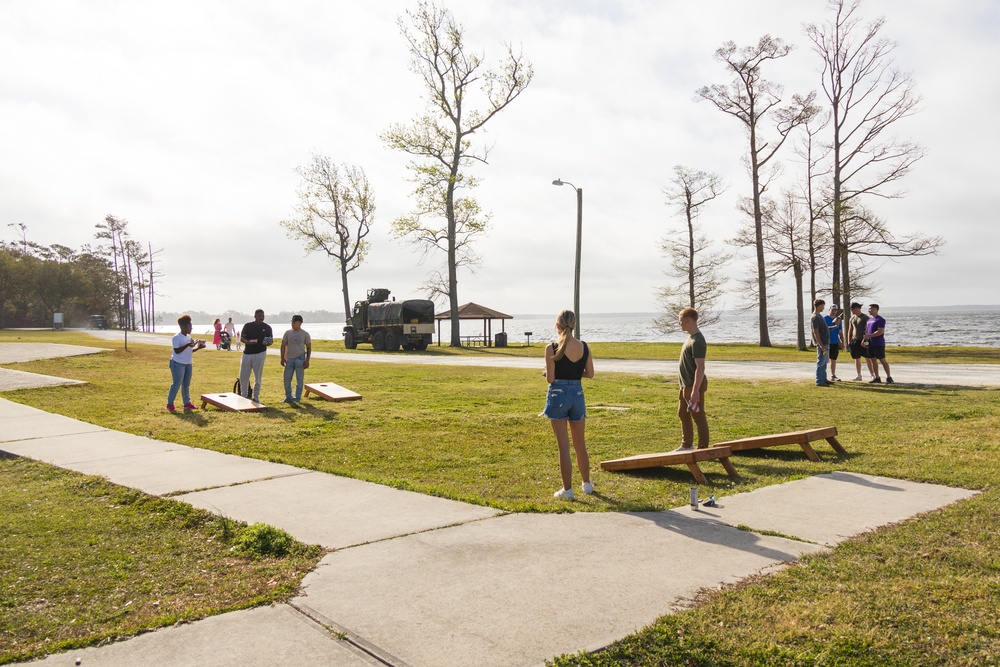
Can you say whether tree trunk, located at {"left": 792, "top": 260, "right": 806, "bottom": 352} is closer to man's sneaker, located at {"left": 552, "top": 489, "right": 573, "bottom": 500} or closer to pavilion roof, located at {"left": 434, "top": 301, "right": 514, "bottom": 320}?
pavilion roof, located at {"left": 434, "top": 301, "right": 514, "bottom": 320}

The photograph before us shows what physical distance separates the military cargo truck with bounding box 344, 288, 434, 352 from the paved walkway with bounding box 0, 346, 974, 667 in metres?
31.2

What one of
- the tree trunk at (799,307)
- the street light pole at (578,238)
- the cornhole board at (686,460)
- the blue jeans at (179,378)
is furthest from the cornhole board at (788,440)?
the tree trunk at (799,307)

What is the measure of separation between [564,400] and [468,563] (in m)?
2.26

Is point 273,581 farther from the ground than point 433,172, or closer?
closer

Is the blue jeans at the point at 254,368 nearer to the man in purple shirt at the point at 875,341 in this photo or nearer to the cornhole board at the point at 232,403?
the cornhole board at the point at 232,403

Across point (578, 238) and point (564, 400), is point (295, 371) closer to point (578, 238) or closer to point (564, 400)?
point (564, 400)

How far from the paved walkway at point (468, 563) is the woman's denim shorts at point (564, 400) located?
1.05 metres

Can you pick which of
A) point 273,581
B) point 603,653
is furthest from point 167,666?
point 603,653

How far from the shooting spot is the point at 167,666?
3.11 m

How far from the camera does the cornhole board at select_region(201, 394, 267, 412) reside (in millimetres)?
13031

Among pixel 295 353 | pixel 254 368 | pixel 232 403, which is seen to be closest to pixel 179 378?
pixel 232 403

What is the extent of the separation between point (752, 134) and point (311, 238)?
111 ft

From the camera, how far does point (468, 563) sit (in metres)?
4.39

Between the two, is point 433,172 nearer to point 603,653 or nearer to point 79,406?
point 79,406
